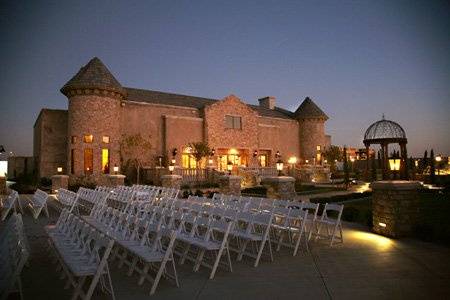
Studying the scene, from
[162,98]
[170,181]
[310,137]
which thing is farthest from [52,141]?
[310,137]

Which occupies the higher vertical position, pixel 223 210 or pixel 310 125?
pixel 310 125

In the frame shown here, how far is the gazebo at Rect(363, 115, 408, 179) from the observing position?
11.3 meters

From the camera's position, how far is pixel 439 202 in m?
13.3

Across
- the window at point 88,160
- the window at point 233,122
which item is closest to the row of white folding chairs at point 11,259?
the window at point 88,160

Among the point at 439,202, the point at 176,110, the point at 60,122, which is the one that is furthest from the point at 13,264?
the point at 176,110

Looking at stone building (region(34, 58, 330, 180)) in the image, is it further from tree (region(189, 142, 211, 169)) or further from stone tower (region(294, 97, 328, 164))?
tree (region(189, 142, 211, 169))

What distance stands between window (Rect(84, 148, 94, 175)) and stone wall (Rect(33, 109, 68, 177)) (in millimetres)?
2937

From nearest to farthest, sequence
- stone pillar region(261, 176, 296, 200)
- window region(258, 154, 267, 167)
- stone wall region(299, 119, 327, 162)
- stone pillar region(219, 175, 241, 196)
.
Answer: stone pillar region(261, 176, 296, 200) → stone pillar region(219, 175, 241, 196) → window region(258, 154, 267, 167) → stone wall region(299, 119, 327, 162)

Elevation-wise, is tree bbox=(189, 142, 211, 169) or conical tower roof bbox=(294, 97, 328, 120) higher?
conical tower roof bbox=(294, 97, 328, 120)

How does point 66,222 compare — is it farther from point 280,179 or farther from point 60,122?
point 60,122

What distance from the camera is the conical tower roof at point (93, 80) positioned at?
23.5m

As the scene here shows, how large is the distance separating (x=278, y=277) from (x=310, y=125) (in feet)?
114

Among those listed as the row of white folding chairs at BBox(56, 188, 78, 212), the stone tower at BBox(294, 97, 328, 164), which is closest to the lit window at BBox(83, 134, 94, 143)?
the row of white folding chairs at BBox(56, 188, 78, 212)

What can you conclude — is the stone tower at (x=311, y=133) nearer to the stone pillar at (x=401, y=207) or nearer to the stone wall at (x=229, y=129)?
the stone wall at (x=229, y=129)
